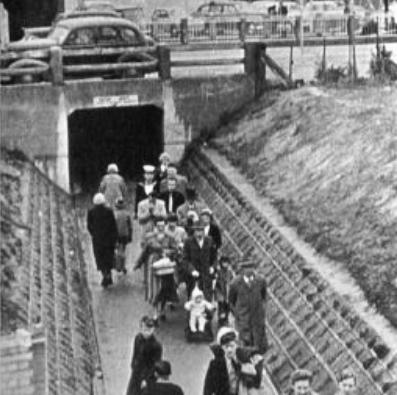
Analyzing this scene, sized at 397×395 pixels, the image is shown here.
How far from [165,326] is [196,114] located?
1099cm

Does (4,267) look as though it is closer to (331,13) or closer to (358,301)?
A: (358,301)

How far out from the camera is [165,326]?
652 inches

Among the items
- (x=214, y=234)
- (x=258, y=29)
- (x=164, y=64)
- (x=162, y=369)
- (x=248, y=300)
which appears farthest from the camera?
(x=258, y=29)

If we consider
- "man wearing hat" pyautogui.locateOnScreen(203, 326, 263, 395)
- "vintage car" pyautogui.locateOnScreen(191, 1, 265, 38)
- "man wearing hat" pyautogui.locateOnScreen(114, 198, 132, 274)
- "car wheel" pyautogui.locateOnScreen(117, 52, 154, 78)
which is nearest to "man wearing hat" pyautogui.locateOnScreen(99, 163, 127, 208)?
"man wearing hat" pyautogui.locateOnScreen(114, 198, 132, 274)

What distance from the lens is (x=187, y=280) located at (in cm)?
1620

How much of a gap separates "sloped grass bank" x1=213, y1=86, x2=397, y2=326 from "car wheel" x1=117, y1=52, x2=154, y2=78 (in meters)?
2.11

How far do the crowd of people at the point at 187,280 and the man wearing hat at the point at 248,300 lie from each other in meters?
0.01

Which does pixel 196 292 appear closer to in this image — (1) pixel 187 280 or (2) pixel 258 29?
(1) pixel 187 280

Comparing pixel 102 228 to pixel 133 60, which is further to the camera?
pixel 133 60

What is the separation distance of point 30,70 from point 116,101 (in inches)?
73.3

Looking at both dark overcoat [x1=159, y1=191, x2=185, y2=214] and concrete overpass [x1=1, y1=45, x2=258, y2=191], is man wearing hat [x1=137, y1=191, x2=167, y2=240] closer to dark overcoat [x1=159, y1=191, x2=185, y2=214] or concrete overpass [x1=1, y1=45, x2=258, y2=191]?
dark overcoat [x1=159, y1=191, x2=185, y2=214]

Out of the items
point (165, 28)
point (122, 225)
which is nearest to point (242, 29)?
point (165, 28)

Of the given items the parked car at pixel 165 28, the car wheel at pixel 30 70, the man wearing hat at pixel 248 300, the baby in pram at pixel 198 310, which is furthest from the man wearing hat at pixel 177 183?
the parked car at pixel 165 28

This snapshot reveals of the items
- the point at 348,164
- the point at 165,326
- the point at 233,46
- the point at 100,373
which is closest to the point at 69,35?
the point at 233,46
